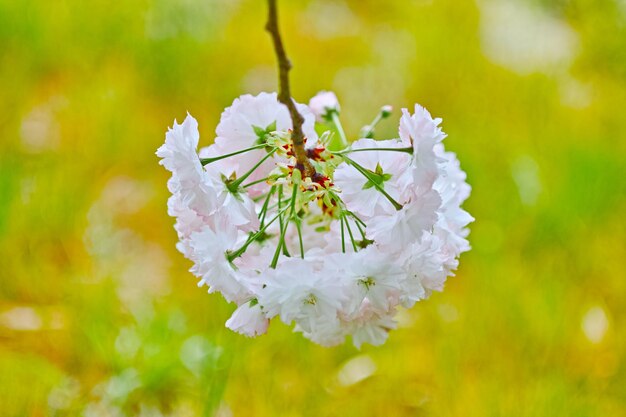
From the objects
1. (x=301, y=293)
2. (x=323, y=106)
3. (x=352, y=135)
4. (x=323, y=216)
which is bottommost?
(x=301, y=293)

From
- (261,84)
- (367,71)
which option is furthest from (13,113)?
(367,71)

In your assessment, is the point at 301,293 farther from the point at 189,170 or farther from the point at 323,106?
the point at 323,106

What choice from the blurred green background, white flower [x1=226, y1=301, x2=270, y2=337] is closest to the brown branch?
white flower [x1=226, y1=301, x2=270, y2=337]

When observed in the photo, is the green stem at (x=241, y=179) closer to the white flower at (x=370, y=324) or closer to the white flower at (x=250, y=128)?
the white flower at (x=250, y=128)

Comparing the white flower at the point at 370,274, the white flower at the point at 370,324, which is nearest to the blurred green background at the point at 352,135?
the white flower at the point at 370,324

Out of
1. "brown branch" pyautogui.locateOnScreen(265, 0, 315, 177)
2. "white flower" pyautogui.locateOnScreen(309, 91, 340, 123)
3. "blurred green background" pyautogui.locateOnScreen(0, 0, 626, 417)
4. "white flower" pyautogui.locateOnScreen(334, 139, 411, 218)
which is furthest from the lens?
"blurred green background" pyautogui.locateOnScreen(0, 0, 626, 417)

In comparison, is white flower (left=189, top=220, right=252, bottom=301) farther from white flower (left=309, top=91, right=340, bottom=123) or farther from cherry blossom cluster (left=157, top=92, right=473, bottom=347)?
white flower (left=309, top=91, right=340, bottom=123)

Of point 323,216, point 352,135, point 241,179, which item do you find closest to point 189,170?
point 241,179
